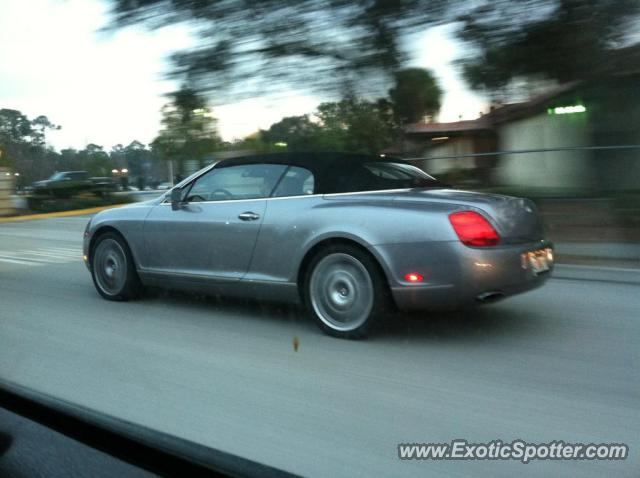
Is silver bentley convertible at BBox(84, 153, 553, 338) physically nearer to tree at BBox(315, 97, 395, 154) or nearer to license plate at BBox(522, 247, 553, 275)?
license plate at BBox(522, 247, 553, 275)

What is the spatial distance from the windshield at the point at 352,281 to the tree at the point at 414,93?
0.02 meters

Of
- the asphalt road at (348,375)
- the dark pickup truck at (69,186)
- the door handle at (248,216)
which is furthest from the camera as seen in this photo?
the dark pickup truck at (69,186)

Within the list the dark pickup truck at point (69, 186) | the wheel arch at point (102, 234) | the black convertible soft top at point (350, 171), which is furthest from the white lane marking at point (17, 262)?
the dark pickup truck at point (69, 186)

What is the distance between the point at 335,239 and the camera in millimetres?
5145

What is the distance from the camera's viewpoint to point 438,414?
11.8ft

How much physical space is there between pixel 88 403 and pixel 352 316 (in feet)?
6.53

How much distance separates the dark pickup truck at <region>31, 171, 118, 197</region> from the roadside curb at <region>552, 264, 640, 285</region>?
67.5 ft

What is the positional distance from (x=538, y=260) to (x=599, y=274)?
3.19 meters

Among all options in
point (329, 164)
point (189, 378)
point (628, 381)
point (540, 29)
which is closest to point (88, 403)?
point (189, 378)

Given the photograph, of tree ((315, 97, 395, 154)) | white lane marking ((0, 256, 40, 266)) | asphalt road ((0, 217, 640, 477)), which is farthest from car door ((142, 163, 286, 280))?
white lane marking ((0, 256, 40, 266))

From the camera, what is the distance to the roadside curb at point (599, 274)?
24.7ft

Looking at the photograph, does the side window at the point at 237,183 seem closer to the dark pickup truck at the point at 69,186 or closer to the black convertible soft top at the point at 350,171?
the black convertible soft top at the point at 350,171

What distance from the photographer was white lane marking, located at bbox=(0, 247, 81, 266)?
34.3ft

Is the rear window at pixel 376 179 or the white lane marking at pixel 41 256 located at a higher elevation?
the rear window at pixel 376 179
